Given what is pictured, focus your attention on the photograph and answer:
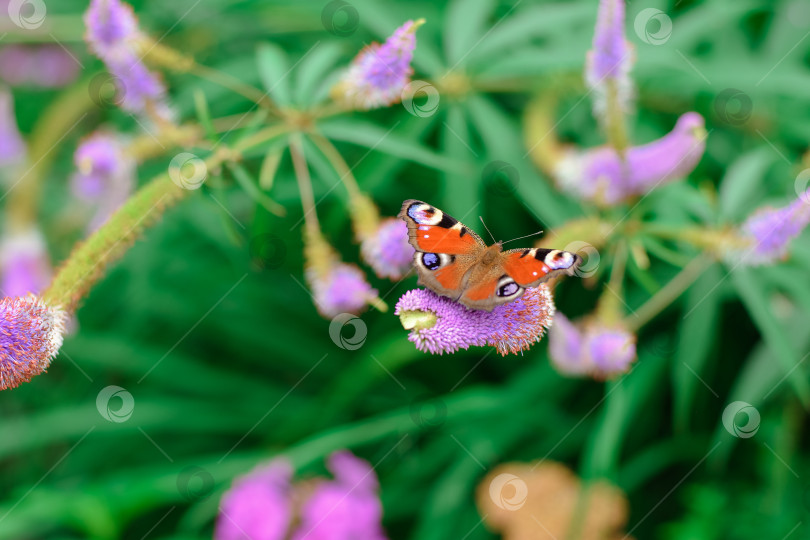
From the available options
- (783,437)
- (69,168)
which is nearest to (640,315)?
(783,437)

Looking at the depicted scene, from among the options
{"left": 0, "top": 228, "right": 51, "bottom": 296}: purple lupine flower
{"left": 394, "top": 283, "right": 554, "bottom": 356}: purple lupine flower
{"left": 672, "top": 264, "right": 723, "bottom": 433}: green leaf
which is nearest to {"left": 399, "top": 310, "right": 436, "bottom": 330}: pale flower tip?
{"left": 394, "top": 283, "right": 554, "bottom": 356}: purple lupine flower

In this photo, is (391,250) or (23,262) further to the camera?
(23,262)

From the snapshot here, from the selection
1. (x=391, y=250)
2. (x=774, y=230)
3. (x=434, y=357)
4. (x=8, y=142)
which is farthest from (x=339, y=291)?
(x=8, y=142)

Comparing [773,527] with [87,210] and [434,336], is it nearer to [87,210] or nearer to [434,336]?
[434,336]

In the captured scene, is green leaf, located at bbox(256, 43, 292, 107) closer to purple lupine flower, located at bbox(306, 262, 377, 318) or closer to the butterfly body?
purple lupine flower, located at bbox(306, 262, 377, 318)

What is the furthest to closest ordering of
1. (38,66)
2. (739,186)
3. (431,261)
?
1. (38,66)
2. (739,186)
3. (431,261)

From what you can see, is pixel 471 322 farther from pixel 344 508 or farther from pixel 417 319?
pixel 344 508
